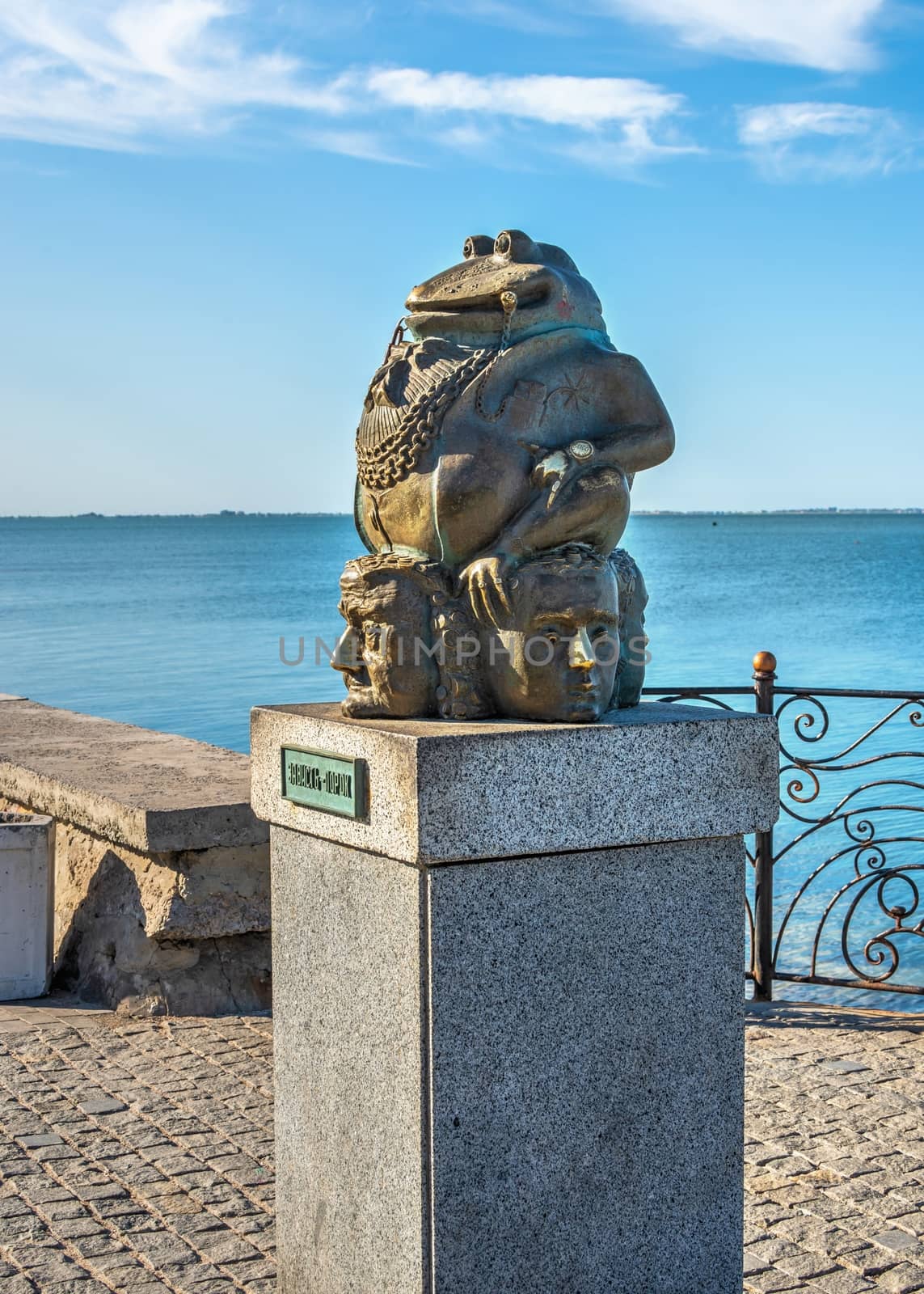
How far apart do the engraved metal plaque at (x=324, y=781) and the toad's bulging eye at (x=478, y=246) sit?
4.86ft

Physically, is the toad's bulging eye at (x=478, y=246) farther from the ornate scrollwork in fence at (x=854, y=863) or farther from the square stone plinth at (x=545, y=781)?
the ornate scrollwork in fence at (x=854, y=863)

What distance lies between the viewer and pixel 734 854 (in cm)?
373

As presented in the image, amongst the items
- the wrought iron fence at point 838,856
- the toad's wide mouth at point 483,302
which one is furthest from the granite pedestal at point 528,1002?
the toad's wide mouth at point 483,302

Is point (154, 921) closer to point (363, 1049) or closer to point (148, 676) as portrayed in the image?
point (363, 1049)

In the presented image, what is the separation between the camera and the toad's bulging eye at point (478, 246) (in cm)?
409

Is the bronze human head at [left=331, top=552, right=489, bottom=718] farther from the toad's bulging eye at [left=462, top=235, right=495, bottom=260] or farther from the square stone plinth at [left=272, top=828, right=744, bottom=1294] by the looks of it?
the toad's bulging eye at [left=462, top=235, right=495, bottom=260]

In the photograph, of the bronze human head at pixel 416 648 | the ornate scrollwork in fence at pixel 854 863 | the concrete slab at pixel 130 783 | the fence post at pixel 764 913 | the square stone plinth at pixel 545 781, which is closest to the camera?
the square stone plinth at pixel 545 781

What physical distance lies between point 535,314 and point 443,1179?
221 centimetres

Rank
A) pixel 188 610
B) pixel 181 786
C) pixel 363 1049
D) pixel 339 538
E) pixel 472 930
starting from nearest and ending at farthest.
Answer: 1. pixel 472 930
2. pixel 363 1049
3. pixel 181 786
4. pixel 188 610
5. pixel 339 538

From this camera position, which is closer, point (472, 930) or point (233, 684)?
point (472, 930)

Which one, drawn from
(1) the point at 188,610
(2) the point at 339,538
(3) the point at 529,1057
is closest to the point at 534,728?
(3) the point at 529,1057

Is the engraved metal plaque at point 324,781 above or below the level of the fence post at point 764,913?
above

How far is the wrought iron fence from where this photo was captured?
678 centimetres

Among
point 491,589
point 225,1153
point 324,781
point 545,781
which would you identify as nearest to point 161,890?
point 225,1153
